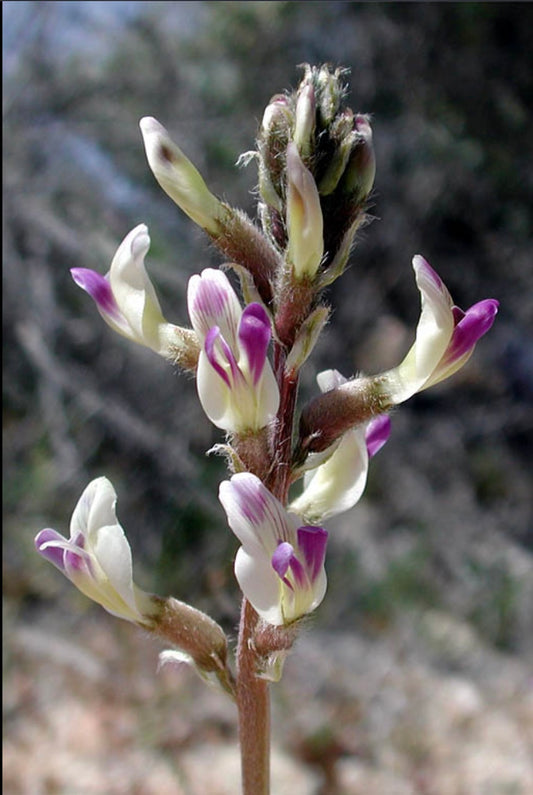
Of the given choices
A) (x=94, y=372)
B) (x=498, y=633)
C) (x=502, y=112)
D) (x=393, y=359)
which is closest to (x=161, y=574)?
(x=94, y=372)

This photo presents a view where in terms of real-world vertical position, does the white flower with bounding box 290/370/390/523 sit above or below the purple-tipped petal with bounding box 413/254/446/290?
below

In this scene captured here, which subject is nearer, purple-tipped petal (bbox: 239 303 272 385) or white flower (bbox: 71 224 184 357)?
purple-tipped petal (bbox: 239 303 272 385)

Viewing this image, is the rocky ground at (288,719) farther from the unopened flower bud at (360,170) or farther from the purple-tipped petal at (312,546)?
the unopened flower bud at (360,170)

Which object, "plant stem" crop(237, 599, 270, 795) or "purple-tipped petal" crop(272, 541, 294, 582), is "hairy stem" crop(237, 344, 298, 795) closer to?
"plant stem" crop(237, 599, 270, 795)

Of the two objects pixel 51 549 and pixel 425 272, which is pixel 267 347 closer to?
pixel 425 272

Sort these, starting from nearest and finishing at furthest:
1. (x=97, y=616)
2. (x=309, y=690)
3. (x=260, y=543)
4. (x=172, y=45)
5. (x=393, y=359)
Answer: (x=260, y=543) < (x=309, y=690) < (x=97, y=616) < (x=172, y=45) < (x=393, y=359)

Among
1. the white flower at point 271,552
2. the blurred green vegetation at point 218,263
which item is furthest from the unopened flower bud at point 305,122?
the blurred green vegetation at point 218,263

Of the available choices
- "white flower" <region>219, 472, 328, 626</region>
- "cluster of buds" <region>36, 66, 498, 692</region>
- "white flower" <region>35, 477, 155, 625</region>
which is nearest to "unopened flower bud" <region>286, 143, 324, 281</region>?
"cluster of buds" <region>36, 66, 498, 692</region>

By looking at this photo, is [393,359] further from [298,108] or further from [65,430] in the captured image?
[298,108]
